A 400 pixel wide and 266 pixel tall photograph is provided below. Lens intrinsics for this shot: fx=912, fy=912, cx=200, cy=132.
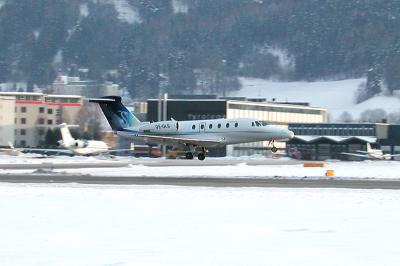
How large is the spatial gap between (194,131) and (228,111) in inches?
2972

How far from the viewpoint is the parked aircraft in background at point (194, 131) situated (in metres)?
72.6

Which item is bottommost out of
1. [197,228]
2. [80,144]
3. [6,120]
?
[197,228]

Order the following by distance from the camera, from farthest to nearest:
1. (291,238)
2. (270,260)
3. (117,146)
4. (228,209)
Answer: (117,146) → (228,209) → (291,238) → (270,260)

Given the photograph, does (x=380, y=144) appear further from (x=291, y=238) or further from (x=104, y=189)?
(x=291, y=238)

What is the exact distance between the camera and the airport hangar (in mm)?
140875

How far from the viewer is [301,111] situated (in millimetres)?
178875

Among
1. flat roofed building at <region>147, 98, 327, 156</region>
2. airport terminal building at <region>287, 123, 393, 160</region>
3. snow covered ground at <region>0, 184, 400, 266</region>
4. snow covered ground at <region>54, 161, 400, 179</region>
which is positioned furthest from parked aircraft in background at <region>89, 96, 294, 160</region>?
flat roofed building at <region>147, 98, 327, 156</region>

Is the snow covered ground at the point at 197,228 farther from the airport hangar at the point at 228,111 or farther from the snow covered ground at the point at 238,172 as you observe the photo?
the airport hangar at the point at 228,111

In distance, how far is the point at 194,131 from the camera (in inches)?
2933

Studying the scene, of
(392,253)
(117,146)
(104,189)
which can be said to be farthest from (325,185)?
(117,146)

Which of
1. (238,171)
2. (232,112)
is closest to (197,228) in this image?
(238,171)

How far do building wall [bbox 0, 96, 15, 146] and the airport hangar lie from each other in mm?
31182

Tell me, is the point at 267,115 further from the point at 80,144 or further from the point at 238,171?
the point at 238,171

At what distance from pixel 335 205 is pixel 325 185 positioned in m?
11.6
